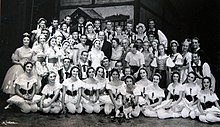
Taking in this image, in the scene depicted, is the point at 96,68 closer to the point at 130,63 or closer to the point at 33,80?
the point at 130,63

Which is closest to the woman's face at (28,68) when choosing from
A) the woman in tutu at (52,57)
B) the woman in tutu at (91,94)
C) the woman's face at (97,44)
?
the woman in tutu at (52,57)

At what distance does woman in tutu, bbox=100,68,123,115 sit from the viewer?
2.72 m

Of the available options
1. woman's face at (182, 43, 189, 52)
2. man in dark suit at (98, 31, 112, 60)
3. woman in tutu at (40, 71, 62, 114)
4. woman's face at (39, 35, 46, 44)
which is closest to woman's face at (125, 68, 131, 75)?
man in dark suit at (98, 31, 112, 60)

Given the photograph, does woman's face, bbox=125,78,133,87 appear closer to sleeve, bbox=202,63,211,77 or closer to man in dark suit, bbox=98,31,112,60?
man in dark suit, bbox=98,31,112,60

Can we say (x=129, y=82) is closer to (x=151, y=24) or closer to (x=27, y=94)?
(x=151, y=24)

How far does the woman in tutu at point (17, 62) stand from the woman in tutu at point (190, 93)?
57.8 inches

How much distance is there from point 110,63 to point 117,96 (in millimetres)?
303

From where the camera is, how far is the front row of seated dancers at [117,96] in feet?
8.61

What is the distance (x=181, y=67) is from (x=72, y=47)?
3.30 feet

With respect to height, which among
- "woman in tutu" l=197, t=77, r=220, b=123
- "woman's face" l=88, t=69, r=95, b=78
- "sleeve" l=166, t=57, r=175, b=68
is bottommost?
"woman in tutu" l=197, t=77, r=220, b=123

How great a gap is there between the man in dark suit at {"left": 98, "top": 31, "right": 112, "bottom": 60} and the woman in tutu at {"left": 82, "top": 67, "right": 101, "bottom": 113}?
193mm

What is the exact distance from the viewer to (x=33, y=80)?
2867 mm

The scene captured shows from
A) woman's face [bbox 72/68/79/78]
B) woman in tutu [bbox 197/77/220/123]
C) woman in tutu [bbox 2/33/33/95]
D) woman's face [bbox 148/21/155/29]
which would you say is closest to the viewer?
woman in tutu [bbox 197/77/220/123]

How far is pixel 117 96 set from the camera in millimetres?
2723
